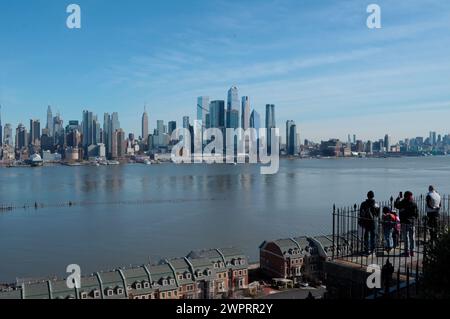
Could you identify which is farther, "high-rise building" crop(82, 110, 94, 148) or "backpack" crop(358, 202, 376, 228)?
"high-rise building" crop(82, 110, 94, 148)

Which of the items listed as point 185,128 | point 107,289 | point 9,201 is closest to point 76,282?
point 107,289

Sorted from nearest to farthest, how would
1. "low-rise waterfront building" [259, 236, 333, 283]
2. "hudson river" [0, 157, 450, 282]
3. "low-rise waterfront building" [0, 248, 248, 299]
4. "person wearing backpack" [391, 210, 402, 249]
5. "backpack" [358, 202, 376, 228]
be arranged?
"backpack" [358, 202, 376, 228]
"person wearing backpack" [391, 210, 402, 249]
"low-rise waterfront building" [0, 248, 248, 299]
"low-rise waterfront building" [259, 236, 333, 283]
"hudson river" [0, 157, 450, 282]

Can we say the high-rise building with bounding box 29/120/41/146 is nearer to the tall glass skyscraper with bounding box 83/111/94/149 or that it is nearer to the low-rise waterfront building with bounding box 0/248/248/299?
the tall glass skyscraper with bounding box 83/111/94/149

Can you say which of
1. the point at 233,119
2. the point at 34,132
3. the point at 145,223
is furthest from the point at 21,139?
the point at 145,223

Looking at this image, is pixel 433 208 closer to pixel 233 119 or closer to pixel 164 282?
pixel 164 282

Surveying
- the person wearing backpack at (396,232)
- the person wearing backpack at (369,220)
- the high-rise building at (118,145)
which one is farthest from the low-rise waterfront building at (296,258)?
the high-rise building at (118,145)

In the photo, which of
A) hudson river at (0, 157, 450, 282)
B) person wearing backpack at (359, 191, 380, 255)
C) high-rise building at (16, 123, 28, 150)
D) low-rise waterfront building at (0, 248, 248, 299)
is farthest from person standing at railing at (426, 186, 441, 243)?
high-rise building at (16, 123, 28, 150)
